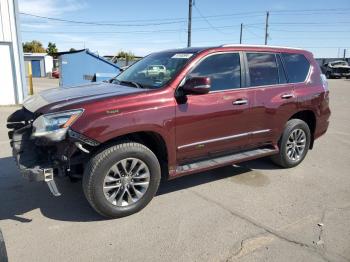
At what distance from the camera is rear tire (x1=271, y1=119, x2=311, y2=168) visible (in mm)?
5277

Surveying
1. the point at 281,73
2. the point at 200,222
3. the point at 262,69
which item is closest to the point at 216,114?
the point at 262,69

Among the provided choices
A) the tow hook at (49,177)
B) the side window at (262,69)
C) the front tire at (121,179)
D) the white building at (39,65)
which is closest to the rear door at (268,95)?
the side window at (262,69)

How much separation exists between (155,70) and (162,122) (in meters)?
1.06

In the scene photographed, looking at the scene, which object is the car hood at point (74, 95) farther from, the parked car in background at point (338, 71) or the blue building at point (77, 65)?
the parked car in background at point (338, 71)

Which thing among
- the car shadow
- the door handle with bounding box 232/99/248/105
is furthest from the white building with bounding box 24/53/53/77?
the door handle with bounding box 232/99/248/105

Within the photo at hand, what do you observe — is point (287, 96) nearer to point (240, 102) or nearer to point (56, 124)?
point (240, 102)

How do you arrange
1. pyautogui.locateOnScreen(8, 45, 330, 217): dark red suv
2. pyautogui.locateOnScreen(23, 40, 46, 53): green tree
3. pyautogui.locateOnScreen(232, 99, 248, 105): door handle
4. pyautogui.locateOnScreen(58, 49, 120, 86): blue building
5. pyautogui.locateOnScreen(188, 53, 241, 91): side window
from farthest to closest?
pyautogui.locateOnScreen(23, 40, 46, 53): green tree, pyautogui.locateOnScreen(58, 49, 120, 86): blue building, pyautogui.locateOnScreen(232, 99, 248, 105): door handle, pyautogui.locateOnScreen(188, 53, 241, 91): side window, pyautogui.locateOnScreen(8, 45, 330, 217): dark red suv

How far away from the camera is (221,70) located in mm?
4457

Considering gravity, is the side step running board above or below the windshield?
below

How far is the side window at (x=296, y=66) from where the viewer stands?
529 cm

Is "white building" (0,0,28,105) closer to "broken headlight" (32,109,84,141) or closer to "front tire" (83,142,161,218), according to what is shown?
"broken headlight" (32,109,84,141)

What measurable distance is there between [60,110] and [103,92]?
0.67m

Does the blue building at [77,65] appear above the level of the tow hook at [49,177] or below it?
above

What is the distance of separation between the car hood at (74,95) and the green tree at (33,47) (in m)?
67.1
